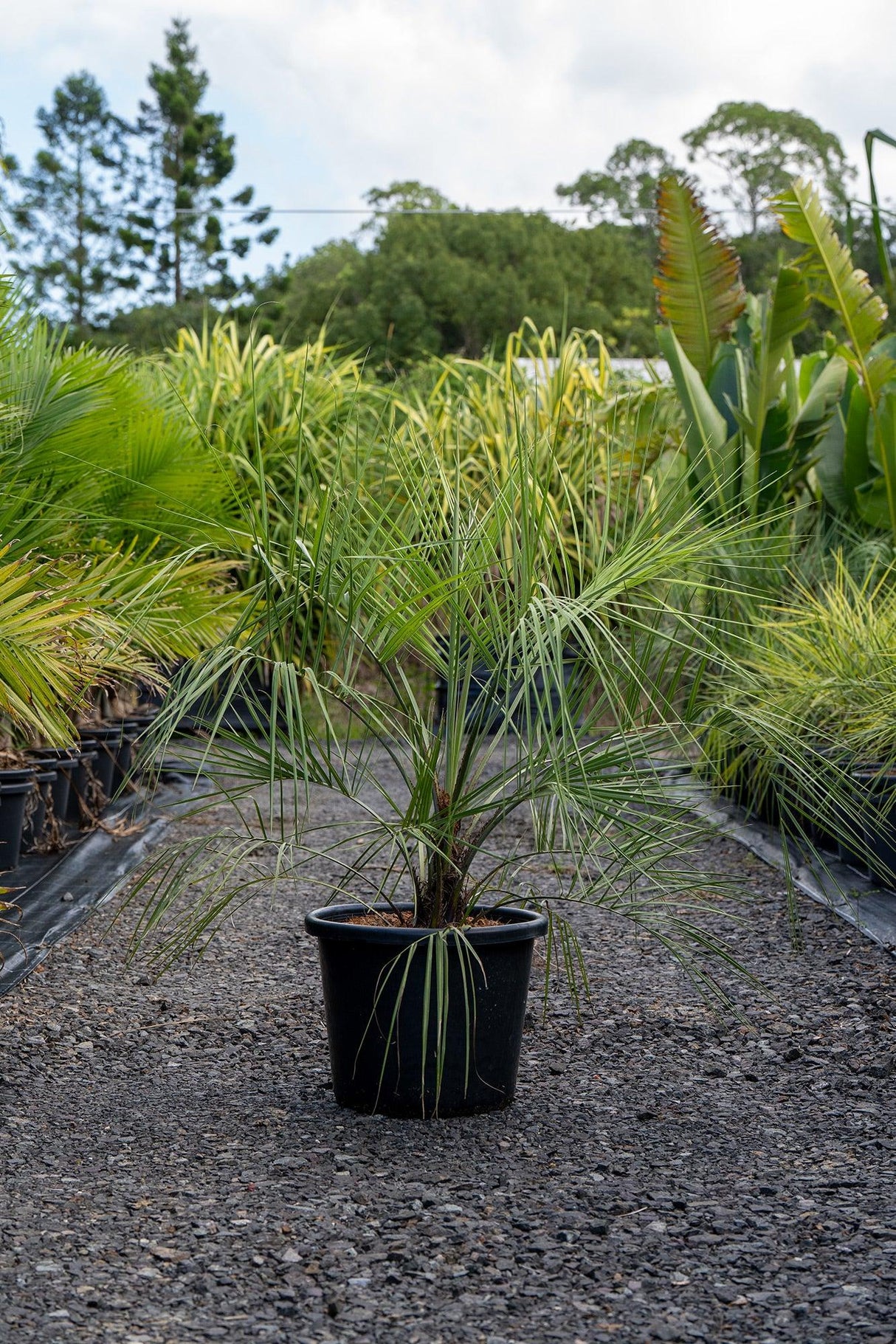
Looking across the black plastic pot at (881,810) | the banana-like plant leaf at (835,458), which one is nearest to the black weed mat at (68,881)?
the black plastic pot at (881,810)

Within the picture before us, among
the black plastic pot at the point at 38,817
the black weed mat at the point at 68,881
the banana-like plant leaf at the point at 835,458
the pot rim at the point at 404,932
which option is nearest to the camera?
the pot rim at the point at 404,932

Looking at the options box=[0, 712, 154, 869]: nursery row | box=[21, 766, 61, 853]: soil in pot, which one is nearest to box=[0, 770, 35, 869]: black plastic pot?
box=[0, 712, 154, 869]: nursery row

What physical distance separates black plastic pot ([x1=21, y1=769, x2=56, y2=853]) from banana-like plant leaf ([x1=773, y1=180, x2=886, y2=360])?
452cm

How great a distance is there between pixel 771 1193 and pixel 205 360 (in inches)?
294

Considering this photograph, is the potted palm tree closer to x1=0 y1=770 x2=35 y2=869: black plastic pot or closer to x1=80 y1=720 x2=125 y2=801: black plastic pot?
x1=0 y1=770 x2=35 y2=869: black plastic pot

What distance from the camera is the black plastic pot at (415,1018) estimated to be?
2.31 metres

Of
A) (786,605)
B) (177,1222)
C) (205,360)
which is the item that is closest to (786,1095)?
(177,1222)

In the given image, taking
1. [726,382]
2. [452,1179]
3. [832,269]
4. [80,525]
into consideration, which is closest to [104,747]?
[80,525]

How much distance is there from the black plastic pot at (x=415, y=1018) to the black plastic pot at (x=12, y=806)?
1.93 metres

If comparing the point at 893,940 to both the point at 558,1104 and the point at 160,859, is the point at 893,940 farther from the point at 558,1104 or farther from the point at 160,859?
the point at 160,859

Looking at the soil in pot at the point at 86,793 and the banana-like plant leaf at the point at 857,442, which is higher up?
the banana-like plant leaf at the point at 857,442

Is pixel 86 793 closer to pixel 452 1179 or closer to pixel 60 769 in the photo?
pixel 60 769

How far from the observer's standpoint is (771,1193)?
2049 mm

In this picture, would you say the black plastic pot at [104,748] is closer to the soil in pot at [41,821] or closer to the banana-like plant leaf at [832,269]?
the soil in pot at [41,821]
